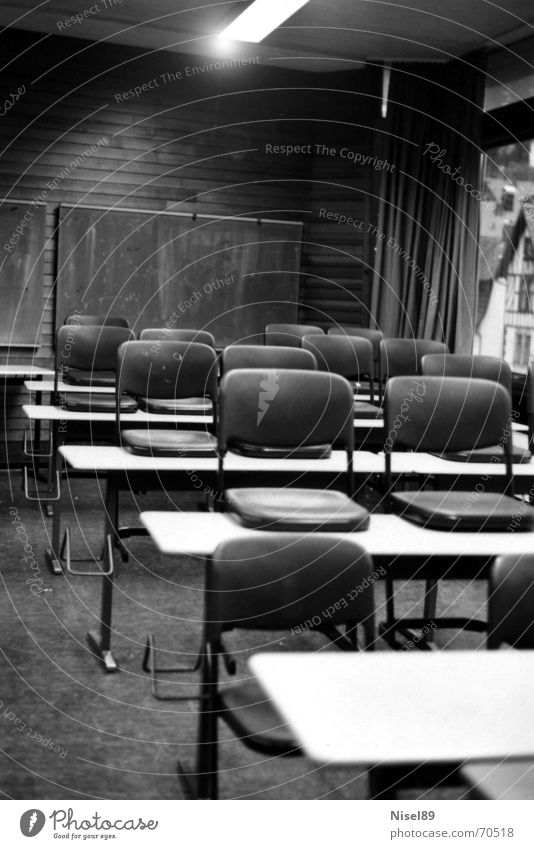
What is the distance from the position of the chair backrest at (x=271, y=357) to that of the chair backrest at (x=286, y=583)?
2.61 m

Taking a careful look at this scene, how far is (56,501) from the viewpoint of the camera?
14.5 ft

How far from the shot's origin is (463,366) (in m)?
5.11

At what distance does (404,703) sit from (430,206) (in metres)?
6.35

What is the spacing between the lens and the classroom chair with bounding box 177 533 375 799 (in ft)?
6.55

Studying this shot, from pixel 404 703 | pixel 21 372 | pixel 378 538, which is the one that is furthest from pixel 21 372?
pixel 404 703

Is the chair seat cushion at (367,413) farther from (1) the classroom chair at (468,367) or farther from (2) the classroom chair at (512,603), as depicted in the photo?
(2) the classroom chair at (512,603)

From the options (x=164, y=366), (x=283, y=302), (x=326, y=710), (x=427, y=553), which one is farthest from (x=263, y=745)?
(x=283, y=302)

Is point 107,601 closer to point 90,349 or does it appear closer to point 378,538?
point 378,538

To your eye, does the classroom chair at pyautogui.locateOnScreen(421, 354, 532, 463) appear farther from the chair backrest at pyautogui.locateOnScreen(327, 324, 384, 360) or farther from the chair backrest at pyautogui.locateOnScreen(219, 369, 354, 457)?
the chair backrest at pyautogui.locateOnScreen(327, 324, 384, 360)

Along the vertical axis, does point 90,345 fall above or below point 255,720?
above

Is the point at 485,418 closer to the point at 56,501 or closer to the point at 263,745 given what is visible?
the point at 56,501

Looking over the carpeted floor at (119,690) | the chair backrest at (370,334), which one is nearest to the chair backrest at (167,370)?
the carpeted floor at (119,690)

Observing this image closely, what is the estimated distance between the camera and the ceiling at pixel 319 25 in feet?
20.6
